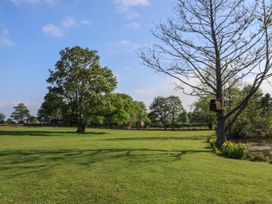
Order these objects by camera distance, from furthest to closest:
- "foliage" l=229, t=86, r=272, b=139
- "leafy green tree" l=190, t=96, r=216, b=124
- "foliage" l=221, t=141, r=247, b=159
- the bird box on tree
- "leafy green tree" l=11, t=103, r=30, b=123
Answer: "leafy green tree" l=11, t=103, r=30, b=123 → "leafy green tree" l=190, t=96, r=216, b=124 → "foliage" l=229, t=86, r=272, b=139 → the bird box on tree → "foliage" l=221, t=141, r=247, b=159

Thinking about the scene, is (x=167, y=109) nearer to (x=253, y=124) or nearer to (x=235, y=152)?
(x=253, y=124)

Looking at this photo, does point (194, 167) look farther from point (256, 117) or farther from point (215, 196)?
point (256, 117)

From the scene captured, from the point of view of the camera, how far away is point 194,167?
10570mm

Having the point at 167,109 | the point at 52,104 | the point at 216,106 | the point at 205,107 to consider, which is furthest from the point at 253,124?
the point at 167,109

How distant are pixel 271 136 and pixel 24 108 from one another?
7837cm

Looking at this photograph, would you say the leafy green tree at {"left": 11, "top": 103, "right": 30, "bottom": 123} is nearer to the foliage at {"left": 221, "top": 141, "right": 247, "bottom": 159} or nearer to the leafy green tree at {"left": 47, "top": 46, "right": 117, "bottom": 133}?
the leafy green tree at {"left": 47, "top": 46, "right": 117, "bottom": 133}

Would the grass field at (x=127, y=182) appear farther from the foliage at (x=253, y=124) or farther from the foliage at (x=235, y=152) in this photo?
the foliage at (x=253, y=124)

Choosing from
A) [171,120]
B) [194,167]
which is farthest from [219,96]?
[171,120]

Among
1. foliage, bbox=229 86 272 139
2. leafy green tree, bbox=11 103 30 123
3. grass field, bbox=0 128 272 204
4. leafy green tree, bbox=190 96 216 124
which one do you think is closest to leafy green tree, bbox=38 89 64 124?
leafy green tree, bbox=190 96 216 124

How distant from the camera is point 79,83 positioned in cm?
4281

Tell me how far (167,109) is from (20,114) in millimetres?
41226

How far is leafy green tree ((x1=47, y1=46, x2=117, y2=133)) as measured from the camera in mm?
42125

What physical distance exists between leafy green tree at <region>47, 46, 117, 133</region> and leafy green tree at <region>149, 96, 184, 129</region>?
59.8 metres

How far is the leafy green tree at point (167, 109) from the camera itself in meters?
103
